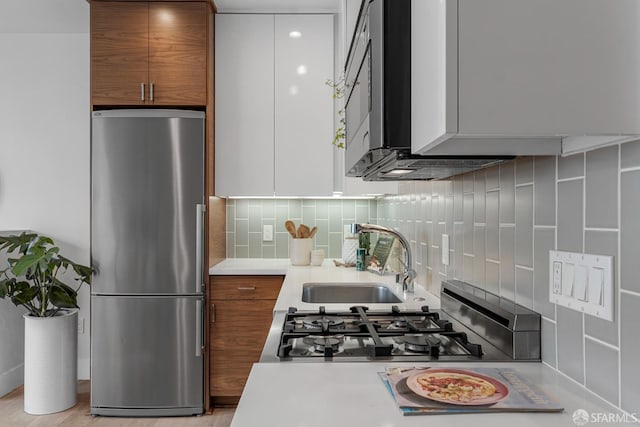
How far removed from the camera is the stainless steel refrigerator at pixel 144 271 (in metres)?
2.94

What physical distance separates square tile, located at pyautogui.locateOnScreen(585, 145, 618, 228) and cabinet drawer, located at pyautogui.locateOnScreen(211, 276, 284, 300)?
88.4 inches

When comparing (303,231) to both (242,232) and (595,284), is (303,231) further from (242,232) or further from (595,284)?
(595,284)

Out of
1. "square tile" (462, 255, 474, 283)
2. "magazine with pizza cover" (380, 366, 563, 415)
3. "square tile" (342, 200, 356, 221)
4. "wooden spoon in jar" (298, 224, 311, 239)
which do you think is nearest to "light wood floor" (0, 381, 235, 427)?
"wooden spoon in jar" (298, 224, 311, 239)

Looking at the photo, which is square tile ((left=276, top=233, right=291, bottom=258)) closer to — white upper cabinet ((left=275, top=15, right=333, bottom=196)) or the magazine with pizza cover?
white upper cabinet ((left=275, top=15, right=333, bottom=196))

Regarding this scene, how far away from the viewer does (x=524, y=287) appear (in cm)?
118

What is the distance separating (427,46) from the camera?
0.90 m

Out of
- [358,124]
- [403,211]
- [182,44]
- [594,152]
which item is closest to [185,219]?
[182,44]

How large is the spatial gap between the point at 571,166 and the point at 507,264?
364 millimetres

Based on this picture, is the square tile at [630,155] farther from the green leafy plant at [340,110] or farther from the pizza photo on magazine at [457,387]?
the green leafy plant at [340,110]

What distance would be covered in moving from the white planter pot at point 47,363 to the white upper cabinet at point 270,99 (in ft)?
4.09

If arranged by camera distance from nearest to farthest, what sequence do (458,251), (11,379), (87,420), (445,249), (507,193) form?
(507,193) < (458,251) < (445,249) < (87,420) < (11,379)

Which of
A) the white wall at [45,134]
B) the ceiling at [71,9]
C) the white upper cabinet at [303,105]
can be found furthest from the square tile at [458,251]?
the white wall at [45,134]

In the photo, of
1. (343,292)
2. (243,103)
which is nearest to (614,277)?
(343,292)

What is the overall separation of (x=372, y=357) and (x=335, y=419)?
381 millimetres
